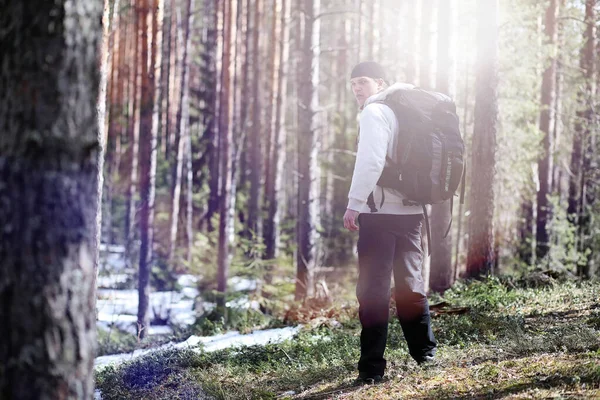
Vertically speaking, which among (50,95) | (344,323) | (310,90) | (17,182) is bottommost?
(344,323)

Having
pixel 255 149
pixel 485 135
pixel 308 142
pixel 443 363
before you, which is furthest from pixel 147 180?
pixel 443 363

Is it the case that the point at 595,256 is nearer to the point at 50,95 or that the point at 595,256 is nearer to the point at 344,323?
the point at 344,323

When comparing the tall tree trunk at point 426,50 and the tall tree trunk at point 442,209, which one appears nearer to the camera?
the tall tree trunk at point 442,209

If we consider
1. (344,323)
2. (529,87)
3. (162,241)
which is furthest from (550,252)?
(162,241)

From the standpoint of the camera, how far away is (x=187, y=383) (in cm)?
575

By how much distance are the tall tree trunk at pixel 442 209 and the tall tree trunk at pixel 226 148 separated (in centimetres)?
659

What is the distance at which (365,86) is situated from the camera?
544 centimetres

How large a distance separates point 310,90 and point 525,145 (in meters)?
6.01

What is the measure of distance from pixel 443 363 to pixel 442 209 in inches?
222

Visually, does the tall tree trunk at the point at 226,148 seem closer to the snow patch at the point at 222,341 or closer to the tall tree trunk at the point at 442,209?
the tall tree trunk at the point at 442,209

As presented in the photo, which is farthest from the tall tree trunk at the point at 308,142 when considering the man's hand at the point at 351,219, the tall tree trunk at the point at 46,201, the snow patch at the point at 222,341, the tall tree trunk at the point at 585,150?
the tall tree trunk at the point at 46,201

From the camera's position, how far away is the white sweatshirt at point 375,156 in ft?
16.4

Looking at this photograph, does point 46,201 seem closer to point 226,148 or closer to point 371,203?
point 371,203

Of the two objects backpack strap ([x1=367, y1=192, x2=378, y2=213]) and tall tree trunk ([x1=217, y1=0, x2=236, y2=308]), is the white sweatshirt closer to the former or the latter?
backpack strap ([x1=367, y1=192, x2=378, y2=213])
